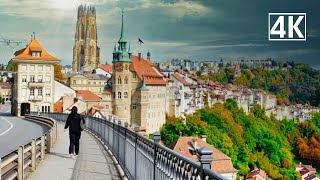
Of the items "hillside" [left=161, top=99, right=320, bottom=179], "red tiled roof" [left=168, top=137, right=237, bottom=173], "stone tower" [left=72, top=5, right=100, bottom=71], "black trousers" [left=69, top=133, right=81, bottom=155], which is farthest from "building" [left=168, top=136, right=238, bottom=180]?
"stone tower" [left=72, top=5, right=100, bottom=71]

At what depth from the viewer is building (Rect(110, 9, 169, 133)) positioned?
97.0m

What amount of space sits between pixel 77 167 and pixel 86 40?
15204cm

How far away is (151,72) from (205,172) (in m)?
106

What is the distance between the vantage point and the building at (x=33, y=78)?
66.1 m

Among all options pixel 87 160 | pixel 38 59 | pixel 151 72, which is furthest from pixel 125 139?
pixel 151 72

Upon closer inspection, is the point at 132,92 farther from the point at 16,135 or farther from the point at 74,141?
the point at 74,141

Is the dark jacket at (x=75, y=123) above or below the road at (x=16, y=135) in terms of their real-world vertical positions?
above

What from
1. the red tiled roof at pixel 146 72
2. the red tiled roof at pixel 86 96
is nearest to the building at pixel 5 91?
the red tiled roof at pixel 146 72

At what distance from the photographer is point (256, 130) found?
109000mm

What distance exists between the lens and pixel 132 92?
100m

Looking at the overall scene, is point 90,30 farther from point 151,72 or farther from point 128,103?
point 128,103

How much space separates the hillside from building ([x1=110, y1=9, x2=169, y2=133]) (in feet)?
15.4

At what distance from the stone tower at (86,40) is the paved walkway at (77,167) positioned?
146 m

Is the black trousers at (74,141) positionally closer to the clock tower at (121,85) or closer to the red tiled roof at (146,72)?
the clock tower at (121,85)
